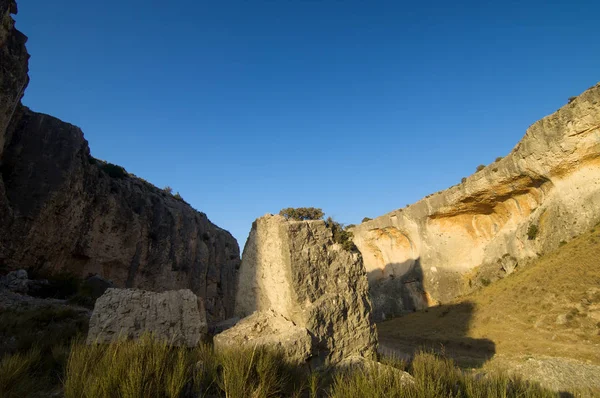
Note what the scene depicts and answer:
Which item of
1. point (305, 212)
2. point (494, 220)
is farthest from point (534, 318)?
point (494, 220)

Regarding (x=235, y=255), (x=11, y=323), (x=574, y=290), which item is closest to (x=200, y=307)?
(x=11, y=323)

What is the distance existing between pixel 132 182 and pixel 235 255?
14.7 m

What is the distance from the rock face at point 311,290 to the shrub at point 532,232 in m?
19.8

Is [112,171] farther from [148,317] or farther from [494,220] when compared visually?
[494,220]

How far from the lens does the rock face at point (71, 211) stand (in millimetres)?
13531

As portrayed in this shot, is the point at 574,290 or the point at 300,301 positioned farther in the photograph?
the point at 574,290

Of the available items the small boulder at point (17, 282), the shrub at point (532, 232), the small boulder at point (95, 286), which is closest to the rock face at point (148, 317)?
the small boulder at point (17, 282)

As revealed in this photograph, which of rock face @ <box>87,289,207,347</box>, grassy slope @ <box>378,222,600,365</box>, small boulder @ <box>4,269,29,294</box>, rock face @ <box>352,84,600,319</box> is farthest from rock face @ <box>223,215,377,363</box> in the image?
rock face @ <box>352,84,600,319</box>

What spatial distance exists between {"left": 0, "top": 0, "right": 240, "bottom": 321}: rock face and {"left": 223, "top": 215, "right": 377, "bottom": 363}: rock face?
1282cm

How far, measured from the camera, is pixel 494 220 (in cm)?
2567

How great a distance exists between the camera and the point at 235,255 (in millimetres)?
34406

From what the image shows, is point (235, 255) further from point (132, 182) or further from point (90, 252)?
point (90, 252)

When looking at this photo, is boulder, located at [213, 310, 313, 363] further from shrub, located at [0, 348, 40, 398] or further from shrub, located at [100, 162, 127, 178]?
shrub, located at [100, 162, 127, 178]

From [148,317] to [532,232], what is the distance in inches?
939
